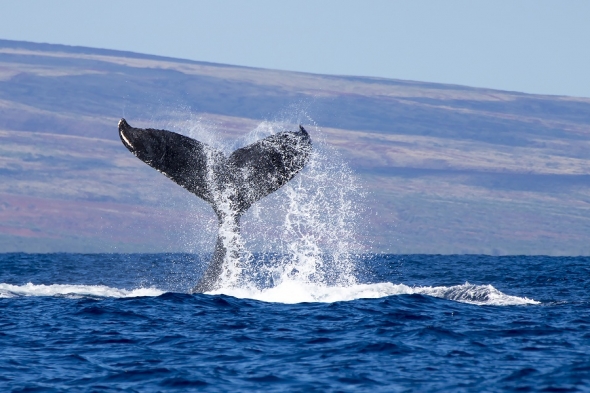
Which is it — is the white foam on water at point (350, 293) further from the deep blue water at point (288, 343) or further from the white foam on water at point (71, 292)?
the white foam on water at point (71, 292)

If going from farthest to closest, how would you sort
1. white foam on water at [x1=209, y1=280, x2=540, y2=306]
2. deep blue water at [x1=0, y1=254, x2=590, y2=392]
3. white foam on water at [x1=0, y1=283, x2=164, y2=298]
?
white foam on water at [x1=0, y1=283, x2=164, y2=298] → white foam on water at [x1=209, y1=280, x2=540, y2=306] → deep blue water at [x1=0, y1=254, x2=590, y2=392]

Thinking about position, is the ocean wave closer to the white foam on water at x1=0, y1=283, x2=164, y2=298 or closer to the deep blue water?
the white foam on water at x1=0, y1=283, x2=164, y2=298

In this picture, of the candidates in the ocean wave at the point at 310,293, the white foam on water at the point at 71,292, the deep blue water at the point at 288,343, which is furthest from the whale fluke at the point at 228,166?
the white foam on water at the point at 71,292

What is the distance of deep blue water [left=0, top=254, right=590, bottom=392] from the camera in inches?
500

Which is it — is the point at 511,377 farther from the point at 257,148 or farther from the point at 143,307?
the point at 143,307

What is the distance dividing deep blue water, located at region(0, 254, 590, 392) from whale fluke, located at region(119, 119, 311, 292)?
1.76 m

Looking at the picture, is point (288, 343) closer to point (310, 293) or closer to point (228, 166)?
point (228, 166)

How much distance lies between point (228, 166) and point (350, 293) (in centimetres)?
509

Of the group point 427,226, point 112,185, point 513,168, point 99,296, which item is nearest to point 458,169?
point 513,168

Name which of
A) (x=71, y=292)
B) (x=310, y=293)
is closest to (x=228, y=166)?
(x=310, y=293)

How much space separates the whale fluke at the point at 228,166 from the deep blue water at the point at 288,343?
1.76 metres

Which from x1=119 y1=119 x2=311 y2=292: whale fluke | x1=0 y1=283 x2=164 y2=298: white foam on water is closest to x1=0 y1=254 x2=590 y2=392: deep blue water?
x1=0 y1=283 x2=164 y2=298: white foam on water

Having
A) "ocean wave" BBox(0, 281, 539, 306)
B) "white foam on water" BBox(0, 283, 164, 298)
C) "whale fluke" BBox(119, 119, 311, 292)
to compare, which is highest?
"whale fluke" BBox(119, 119, 311, 292)

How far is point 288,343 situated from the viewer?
591 inches
